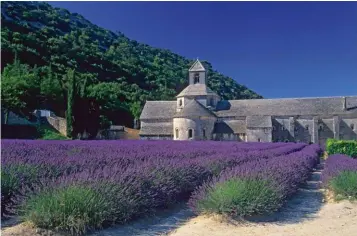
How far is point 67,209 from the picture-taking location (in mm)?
4238

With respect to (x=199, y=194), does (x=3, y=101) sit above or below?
above

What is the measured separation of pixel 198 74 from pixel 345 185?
132 ft

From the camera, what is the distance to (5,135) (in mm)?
26578

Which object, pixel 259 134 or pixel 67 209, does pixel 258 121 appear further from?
pixel 67 209

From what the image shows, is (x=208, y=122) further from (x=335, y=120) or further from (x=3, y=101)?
(x=3, y=101)

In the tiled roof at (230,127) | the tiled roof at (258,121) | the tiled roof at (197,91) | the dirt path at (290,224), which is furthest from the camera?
the tiled roof at (197,91)

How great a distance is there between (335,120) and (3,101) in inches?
1318

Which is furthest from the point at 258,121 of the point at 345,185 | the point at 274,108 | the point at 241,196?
the point at 241,196

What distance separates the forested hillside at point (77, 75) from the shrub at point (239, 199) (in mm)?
26623

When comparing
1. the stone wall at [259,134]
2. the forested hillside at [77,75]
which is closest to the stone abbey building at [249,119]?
the stone wall at [259,134]

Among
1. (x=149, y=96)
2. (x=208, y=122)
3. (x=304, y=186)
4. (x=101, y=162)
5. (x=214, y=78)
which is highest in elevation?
(x=214, y=78)

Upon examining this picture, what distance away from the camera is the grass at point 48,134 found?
2938 centimetres

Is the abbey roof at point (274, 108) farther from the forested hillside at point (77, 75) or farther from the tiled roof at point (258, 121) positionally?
the forested hillside at point (77, 75)

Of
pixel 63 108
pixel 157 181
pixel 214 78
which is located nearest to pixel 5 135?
pixel 63 108
